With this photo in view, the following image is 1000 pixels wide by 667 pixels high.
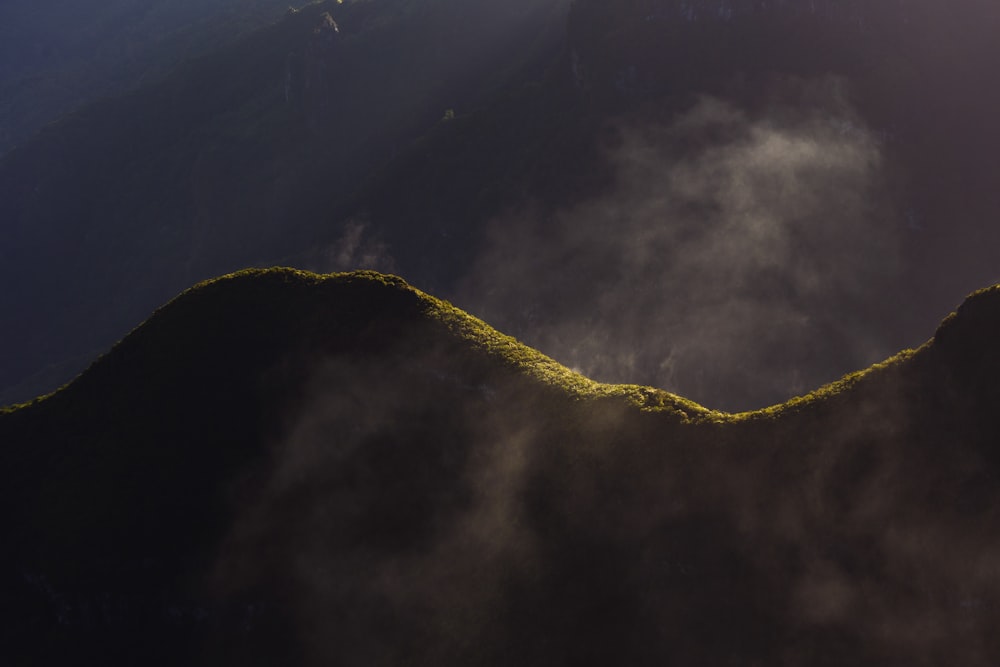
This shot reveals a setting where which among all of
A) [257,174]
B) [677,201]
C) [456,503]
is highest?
[456,503]

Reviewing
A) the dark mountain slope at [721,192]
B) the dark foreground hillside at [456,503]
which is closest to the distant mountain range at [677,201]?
the dark mountain slope at [721,192]

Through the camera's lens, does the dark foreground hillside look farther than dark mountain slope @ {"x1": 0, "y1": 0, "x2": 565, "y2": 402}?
No

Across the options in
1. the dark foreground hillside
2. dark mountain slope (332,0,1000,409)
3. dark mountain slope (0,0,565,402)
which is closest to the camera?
the dark foreground hillside

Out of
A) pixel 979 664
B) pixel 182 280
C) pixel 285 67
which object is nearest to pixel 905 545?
pixel 979 664

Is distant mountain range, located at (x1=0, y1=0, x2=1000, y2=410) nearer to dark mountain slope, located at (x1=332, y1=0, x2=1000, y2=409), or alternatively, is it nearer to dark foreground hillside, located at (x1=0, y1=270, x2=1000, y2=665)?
dark mountain slope, located at (x1=332, y1=0, x2=1000, y2=409)

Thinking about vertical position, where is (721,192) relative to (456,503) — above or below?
below

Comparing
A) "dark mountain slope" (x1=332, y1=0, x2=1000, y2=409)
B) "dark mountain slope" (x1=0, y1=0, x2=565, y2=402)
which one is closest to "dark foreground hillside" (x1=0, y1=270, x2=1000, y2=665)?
"dark mountain slope" (x1=332, y1=0, x2=1000, y2=409)

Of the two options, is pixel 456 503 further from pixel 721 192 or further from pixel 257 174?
pixel 257 174

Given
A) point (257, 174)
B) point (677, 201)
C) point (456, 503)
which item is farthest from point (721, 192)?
point (257, 174)

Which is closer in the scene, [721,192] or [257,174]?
[721,192]
